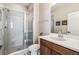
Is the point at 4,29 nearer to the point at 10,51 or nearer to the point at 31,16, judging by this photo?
the point at 10,51

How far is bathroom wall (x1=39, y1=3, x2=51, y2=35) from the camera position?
8.34 feet

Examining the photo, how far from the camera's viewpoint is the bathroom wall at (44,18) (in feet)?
8.34

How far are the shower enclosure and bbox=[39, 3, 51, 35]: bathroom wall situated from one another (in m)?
0.37

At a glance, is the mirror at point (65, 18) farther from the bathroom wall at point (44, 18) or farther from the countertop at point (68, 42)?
the bathroom wall at point (44, 18)

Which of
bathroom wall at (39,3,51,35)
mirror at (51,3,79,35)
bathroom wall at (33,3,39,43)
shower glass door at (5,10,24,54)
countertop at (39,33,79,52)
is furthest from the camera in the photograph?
bathroom wall at (33,3,39,43)

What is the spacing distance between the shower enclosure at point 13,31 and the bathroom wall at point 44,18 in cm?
37

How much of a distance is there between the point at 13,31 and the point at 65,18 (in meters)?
1.69

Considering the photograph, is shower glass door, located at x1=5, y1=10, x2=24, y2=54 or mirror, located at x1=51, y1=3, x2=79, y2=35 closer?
mirror, located at x1=51, y1=3, x2=79, y2=35

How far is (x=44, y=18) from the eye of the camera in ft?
9.07

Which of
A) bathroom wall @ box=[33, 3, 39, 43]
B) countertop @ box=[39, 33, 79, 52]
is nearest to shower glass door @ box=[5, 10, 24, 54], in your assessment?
bathroom wall @ box=[33, 3, 39, 43]

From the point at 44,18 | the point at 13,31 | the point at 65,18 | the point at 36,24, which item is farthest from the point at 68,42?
the point at 13,31

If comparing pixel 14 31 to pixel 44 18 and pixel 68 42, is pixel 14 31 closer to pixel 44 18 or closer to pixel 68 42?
pixel 44 18

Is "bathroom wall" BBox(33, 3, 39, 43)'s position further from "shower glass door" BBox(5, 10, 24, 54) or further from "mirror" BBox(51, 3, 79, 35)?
"mirror" BBox(51, 3, 79, 35)
